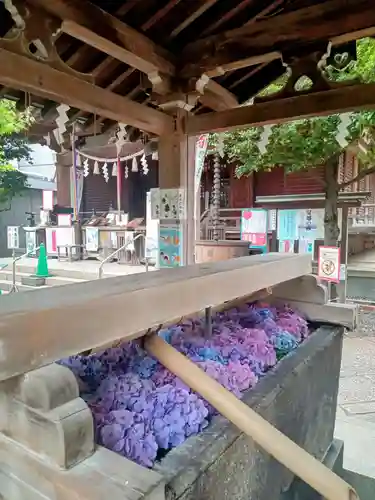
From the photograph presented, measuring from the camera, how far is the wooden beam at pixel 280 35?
9.48 feet

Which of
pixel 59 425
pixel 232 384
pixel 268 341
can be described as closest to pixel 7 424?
pixel 59 425

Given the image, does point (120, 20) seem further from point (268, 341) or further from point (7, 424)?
point (7, 424)

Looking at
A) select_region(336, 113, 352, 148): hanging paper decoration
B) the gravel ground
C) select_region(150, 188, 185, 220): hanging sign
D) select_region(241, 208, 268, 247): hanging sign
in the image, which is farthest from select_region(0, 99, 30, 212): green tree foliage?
the gravel ground

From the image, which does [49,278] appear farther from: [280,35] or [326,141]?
[280,35]

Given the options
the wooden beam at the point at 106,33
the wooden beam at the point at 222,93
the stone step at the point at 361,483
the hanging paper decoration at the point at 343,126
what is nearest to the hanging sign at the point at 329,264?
the hanging paper decoration at the point at 343,126

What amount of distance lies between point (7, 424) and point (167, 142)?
3.59m

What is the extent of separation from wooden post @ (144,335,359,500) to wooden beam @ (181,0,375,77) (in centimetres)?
291

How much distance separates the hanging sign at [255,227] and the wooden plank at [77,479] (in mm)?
6359

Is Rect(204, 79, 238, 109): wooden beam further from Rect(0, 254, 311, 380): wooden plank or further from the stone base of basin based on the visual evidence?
Rect(0, 254, 311, 380): wooden plank

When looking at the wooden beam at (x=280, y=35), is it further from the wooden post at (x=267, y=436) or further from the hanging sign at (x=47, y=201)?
the hanging sign at (x=47, y=201)

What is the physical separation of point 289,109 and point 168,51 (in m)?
1.23

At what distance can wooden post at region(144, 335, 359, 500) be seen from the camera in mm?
1026

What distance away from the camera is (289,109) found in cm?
355

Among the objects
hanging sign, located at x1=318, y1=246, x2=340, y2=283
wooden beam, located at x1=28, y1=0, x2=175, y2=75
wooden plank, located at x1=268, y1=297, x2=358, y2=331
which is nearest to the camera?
wooden plank, located at x1=268, y1=297, x2=358, y2=331
